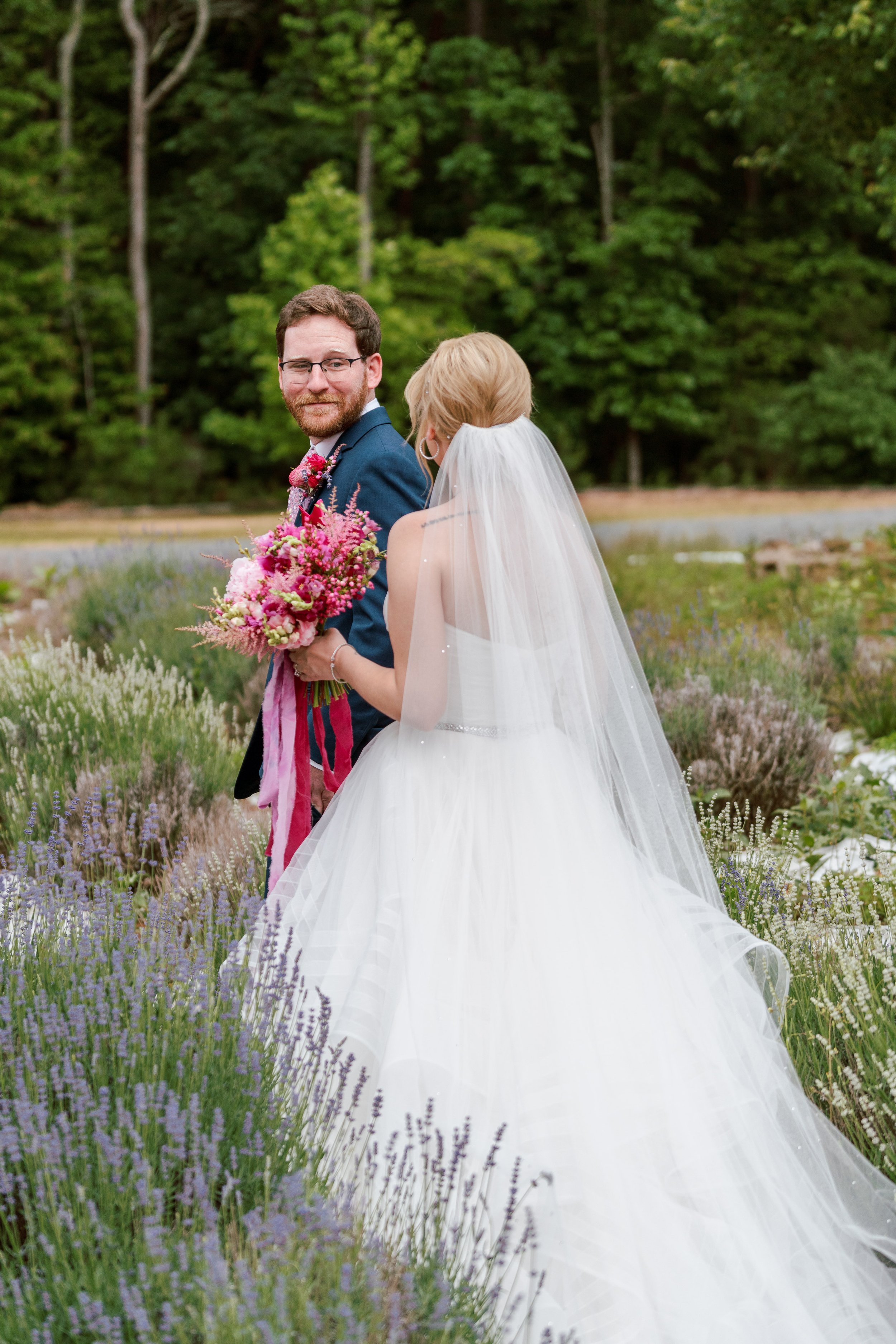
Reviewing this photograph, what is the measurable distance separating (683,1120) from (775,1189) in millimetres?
245

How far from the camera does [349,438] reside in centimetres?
353

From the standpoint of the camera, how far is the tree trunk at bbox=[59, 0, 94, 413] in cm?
2659

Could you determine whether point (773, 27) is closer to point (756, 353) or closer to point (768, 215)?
point (756, 353)

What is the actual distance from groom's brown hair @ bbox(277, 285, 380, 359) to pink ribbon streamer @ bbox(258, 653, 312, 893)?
0.94 m

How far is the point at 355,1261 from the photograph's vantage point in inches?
79.9

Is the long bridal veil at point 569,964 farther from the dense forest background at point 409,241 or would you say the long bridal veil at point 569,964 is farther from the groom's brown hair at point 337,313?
the dense forest background at point 409,241

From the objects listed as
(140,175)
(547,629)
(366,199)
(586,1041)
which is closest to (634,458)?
(366,199)

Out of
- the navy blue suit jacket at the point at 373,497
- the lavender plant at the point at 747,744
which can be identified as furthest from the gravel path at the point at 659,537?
the navy blue suit jacket at the point at 373,497

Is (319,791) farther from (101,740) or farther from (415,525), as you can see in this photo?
(101,740)

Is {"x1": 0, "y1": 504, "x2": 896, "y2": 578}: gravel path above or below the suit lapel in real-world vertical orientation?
below

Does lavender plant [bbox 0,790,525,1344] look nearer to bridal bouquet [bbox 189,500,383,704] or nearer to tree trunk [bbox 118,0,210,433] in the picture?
bridal bouquet [bbox 189,500,383,704]

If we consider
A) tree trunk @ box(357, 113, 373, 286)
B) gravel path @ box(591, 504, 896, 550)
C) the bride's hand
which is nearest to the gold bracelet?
the bride's hand

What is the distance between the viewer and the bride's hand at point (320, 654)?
311 cm

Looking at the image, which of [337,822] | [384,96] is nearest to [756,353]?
[384,96]
